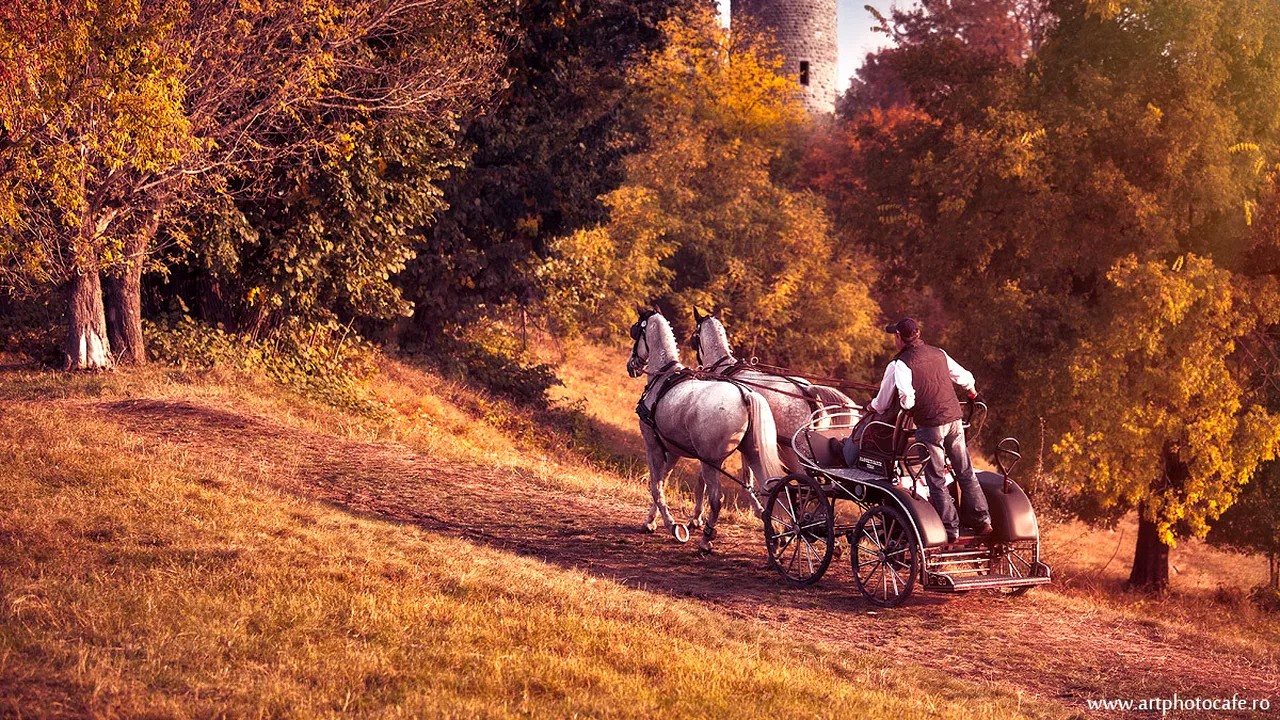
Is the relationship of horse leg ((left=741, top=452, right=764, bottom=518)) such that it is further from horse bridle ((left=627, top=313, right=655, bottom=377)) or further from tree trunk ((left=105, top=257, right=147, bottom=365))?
tree trunk ((left=105, top=257, right=147, bottom=365))

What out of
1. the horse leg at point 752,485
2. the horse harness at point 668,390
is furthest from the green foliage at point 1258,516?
the horse harness at point 668,390

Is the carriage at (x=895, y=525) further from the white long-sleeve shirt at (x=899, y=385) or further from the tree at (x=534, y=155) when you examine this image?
the tree at (x=534, y=155)

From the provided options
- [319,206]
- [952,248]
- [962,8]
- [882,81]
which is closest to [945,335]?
[952,248]

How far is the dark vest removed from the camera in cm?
995

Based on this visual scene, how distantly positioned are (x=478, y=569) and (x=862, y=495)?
11.7 feet

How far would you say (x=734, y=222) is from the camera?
1870 inches

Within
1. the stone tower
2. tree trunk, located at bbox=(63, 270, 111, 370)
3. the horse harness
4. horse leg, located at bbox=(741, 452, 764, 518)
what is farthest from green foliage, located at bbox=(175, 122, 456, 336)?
the stone tower

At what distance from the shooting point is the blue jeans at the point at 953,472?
33.0 ft

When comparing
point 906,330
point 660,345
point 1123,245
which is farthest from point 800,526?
point 1123,245

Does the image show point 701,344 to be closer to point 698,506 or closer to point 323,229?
point 698,506

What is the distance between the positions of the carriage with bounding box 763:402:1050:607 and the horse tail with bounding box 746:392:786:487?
1.00ft

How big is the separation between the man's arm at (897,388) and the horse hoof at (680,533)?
11.0ft

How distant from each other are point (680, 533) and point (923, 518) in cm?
354

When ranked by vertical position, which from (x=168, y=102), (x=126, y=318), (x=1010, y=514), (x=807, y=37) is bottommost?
(x=1010, y=514)
